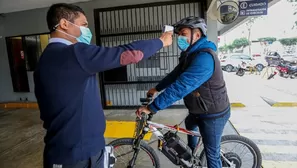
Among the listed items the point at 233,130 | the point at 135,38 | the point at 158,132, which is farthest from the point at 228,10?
the point at 158,132

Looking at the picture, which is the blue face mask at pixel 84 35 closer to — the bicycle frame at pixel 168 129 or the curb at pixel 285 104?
the bicycle frame at pixel 168 129

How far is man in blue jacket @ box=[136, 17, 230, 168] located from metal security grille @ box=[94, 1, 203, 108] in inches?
151

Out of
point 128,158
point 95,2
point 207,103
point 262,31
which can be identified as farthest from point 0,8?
point 262,31

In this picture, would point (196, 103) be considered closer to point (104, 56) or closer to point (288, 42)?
point (104, 56)

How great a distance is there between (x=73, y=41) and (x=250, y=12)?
16.2 feet

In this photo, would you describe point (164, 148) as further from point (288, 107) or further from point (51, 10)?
point (288, 107)

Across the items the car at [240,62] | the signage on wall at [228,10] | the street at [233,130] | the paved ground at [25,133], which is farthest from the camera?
the car at [240,62]

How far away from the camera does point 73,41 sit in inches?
50.1

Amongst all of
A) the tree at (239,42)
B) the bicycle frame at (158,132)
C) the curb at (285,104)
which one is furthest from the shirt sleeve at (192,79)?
the tree at (239,42)

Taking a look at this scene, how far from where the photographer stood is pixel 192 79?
5.61 feet

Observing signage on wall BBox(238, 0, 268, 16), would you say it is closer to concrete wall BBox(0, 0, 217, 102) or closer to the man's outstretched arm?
concrete wall BBox(0, 0, 217, 102)

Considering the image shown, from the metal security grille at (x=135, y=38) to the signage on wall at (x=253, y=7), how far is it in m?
1.10

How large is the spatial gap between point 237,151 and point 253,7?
4004 mm

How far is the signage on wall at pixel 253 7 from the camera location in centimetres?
510
